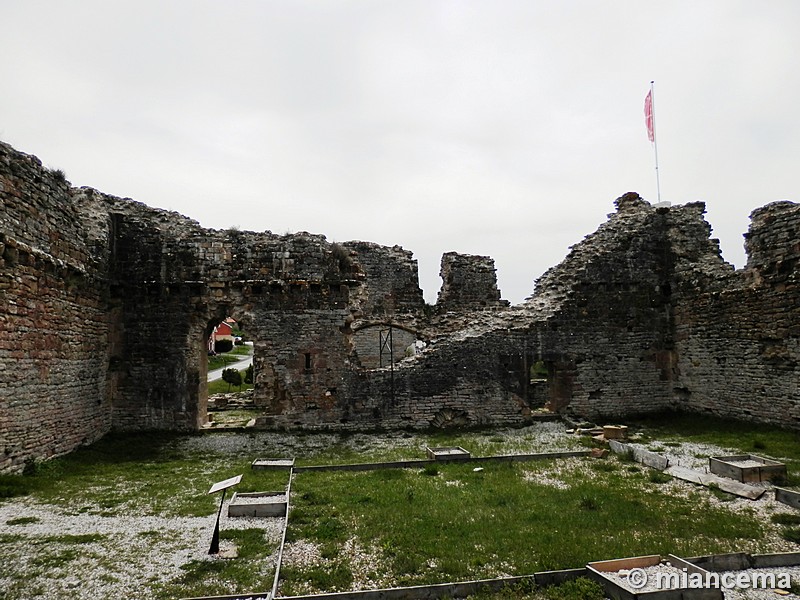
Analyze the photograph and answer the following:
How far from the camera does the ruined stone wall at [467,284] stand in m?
22.0

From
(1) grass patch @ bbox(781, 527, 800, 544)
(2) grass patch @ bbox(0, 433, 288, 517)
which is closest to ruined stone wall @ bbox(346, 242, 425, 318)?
(2) grass patch @ bbox(0, 433, 288, 517)

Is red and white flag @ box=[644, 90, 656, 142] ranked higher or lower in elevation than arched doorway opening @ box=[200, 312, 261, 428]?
higher

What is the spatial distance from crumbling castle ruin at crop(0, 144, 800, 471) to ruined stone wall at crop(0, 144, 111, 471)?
49 millimetres

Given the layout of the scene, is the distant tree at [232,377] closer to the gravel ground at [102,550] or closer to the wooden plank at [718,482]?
the gravel ground at [102,550]

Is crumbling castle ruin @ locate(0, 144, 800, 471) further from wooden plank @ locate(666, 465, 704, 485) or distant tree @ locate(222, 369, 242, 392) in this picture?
distant tree @ locate(222, 369, 242, 392)

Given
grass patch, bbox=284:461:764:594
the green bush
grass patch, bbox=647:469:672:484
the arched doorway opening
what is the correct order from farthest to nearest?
the green bush
the arched doorway opening
grass patch, bbox=647:469:672:484
grass patch, bbox=284:461:764:594

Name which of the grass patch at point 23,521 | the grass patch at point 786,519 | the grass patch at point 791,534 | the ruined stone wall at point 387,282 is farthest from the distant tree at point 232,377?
the grass patch at point 791,534

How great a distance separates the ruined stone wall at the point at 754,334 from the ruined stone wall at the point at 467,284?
742 cm

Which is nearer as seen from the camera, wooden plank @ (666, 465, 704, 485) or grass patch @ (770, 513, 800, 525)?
grass patch @ (770, 513, 800, 525)

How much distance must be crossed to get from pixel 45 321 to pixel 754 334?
17.2 meters

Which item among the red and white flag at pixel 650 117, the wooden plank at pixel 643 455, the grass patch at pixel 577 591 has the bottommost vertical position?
the grass patch at pixel 577 591

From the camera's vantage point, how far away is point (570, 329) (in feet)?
56.1

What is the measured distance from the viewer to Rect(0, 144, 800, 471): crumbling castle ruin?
12.1 meters

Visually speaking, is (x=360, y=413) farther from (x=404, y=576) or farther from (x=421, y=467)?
(x=404, y=576)
